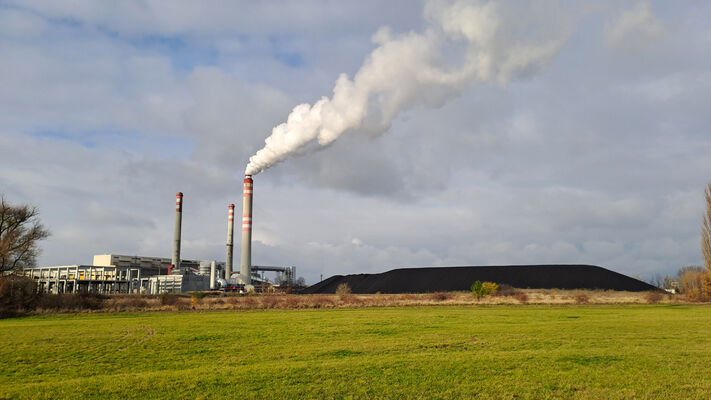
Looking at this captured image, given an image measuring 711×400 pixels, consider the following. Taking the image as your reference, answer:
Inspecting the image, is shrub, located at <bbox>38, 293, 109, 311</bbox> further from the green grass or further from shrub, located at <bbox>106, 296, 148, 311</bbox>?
the green grass

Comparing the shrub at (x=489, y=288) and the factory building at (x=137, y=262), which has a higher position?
the factory building at (x=137, y=262)

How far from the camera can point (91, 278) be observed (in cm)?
8688

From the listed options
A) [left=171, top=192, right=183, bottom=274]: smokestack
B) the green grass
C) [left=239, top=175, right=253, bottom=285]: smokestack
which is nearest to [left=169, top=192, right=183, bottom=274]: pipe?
[left=171, top=192, right=183, bottom=274]: smokestack

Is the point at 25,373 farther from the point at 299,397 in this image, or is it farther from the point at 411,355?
the point at 411,355

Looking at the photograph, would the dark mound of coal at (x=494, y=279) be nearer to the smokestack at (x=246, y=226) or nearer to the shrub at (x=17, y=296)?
the smokestack at (x=246, y=226)

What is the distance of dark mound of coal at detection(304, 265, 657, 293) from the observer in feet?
257

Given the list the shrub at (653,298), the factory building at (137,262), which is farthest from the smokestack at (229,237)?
the shrub at (653,298)

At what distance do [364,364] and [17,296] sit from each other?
113ft

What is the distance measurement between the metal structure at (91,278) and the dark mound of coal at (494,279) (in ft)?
102

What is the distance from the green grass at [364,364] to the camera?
9359 millimetres

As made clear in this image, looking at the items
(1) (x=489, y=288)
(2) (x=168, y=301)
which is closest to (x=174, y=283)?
(2) (x=168, y=301)

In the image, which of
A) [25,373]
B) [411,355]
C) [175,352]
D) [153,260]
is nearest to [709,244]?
[411,355]

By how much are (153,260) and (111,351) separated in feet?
313

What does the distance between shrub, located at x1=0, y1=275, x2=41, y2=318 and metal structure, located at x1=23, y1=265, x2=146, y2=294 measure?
154 ft
